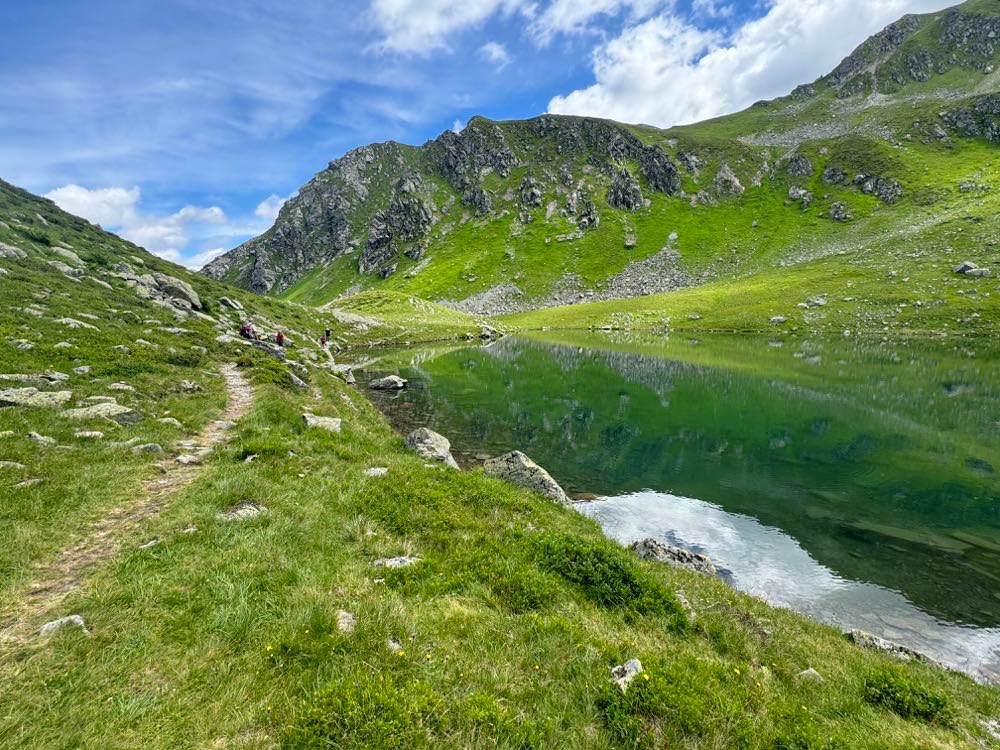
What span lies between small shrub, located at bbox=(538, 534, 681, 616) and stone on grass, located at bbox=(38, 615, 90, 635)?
28.9 ft

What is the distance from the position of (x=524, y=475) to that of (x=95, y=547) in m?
13.4

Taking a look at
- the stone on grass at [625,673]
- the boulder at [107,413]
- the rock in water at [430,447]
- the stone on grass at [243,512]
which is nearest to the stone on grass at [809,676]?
the stone on grass at [625,673]

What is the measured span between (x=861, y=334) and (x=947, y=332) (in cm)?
1280

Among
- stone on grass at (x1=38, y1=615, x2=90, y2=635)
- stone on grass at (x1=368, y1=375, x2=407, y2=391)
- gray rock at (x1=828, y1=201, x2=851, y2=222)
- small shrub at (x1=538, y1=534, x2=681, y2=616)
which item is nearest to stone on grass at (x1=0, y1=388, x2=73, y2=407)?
stone on grass at (x1=38, y1=615, x2=90, y2=635)

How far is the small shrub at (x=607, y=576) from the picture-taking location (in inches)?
414

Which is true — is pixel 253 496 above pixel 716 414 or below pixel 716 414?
above

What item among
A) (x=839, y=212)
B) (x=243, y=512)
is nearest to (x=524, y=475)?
(x=243, y=512)

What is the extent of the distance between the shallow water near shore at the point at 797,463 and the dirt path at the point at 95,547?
47.4 ft

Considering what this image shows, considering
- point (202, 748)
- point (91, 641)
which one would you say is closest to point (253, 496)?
point (91, 641)

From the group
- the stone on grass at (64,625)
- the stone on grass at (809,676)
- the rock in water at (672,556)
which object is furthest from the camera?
the rock in water at (672,556)

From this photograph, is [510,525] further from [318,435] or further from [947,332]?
[947,332]

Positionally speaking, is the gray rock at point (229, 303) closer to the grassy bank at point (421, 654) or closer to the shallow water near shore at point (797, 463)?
the shallow water near shore at point (797, 463)

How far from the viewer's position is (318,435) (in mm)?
19766

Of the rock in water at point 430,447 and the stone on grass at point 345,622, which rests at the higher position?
the stone on grass at point 345,622
